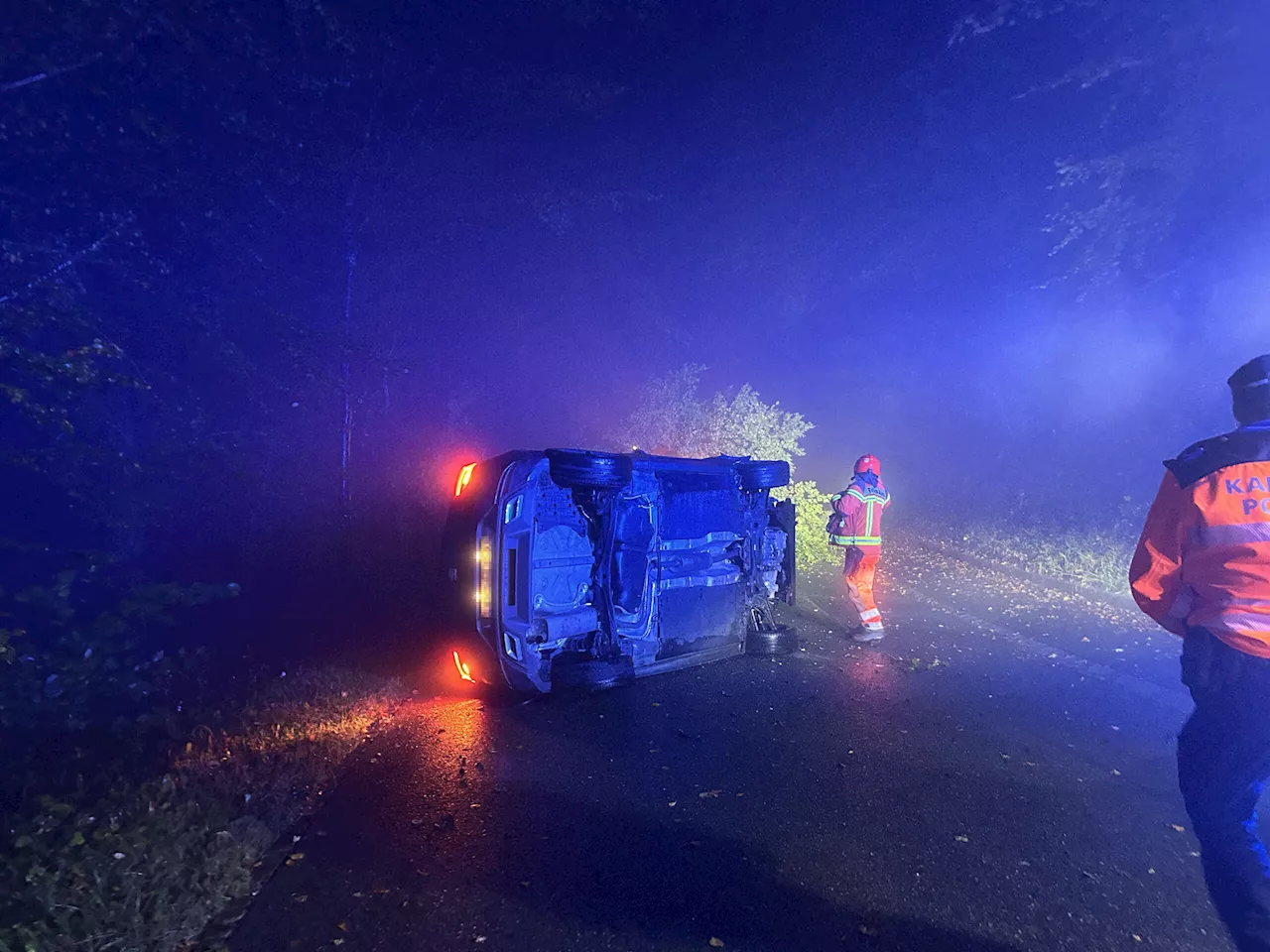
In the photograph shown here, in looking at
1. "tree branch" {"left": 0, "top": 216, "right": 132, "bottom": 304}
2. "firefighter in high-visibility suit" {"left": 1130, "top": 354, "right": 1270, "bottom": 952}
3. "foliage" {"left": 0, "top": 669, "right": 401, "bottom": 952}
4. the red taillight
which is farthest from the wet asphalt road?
"tree branch" {"left": 0, "top": 216, "right": 132, "bottom": 304}

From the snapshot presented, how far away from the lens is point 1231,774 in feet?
7.51

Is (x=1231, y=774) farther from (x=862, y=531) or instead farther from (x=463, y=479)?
(x=463, y=479)

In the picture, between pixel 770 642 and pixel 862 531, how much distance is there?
1.69 meters

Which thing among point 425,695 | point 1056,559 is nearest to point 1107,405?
point 1056,559

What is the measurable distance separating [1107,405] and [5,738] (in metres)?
30.0

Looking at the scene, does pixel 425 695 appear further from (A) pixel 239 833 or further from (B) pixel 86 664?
(B) pixel 86 664

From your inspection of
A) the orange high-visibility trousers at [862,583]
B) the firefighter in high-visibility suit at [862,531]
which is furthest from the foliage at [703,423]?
the orange high-visibility trousers at [862,583]

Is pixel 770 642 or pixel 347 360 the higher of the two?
pixel 347 360

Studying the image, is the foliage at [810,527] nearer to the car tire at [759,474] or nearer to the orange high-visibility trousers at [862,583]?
the orange high-visibility trousers at [862,583]

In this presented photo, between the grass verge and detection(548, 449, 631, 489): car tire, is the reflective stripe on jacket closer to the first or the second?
detection(548, 449, 631, 489): car tire

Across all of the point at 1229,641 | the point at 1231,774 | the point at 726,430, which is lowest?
the point at 1231,774

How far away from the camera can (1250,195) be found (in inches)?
720

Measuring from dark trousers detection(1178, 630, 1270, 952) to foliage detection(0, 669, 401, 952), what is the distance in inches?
164

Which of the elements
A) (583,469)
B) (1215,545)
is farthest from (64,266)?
(1215,545)
